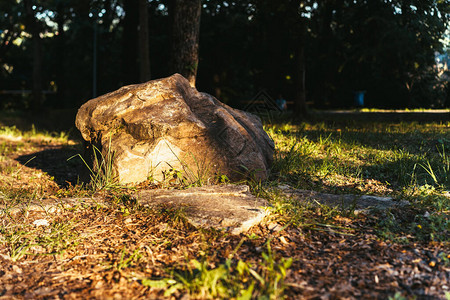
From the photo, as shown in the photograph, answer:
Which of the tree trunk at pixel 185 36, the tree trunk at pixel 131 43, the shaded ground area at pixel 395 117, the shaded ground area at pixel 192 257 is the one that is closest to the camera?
the shaded ground area at pixel 192 257

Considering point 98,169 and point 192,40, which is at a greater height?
point 192,40

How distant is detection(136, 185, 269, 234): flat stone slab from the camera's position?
9.57 feet

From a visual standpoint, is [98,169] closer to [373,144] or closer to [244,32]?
[373,144]

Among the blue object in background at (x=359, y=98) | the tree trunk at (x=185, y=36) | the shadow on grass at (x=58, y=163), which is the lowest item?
the shadow on grass at (x=58, y=163)

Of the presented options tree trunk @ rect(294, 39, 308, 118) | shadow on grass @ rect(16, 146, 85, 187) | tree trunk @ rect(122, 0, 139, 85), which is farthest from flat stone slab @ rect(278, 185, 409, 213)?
tree trunk @ rect(122, 0, 139, 85)

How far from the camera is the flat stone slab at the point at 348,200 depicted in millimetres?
3293

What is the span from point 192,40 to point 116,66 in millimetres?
18752

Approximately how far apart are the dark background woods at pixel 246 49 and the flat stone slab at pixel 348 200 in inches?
149

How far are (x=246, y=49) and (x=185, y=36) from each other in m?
14.2

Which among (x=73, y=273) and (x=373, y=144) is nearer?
(x=73, y=273)

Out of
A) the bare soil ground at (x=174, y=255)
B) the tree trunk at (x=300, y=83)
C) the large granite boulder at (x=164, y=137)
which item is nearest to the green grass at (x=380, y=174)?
the bare soil ground at (x=174, y=255)

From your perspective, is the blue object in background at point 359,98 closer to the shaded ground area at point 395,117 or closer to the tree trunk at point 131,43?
the shaded ground area at point 395,117

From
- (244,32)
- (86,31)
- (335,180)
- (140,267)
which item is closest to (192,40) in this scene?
(335,180)

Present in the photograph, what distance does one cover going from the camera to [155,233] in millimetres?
2965
